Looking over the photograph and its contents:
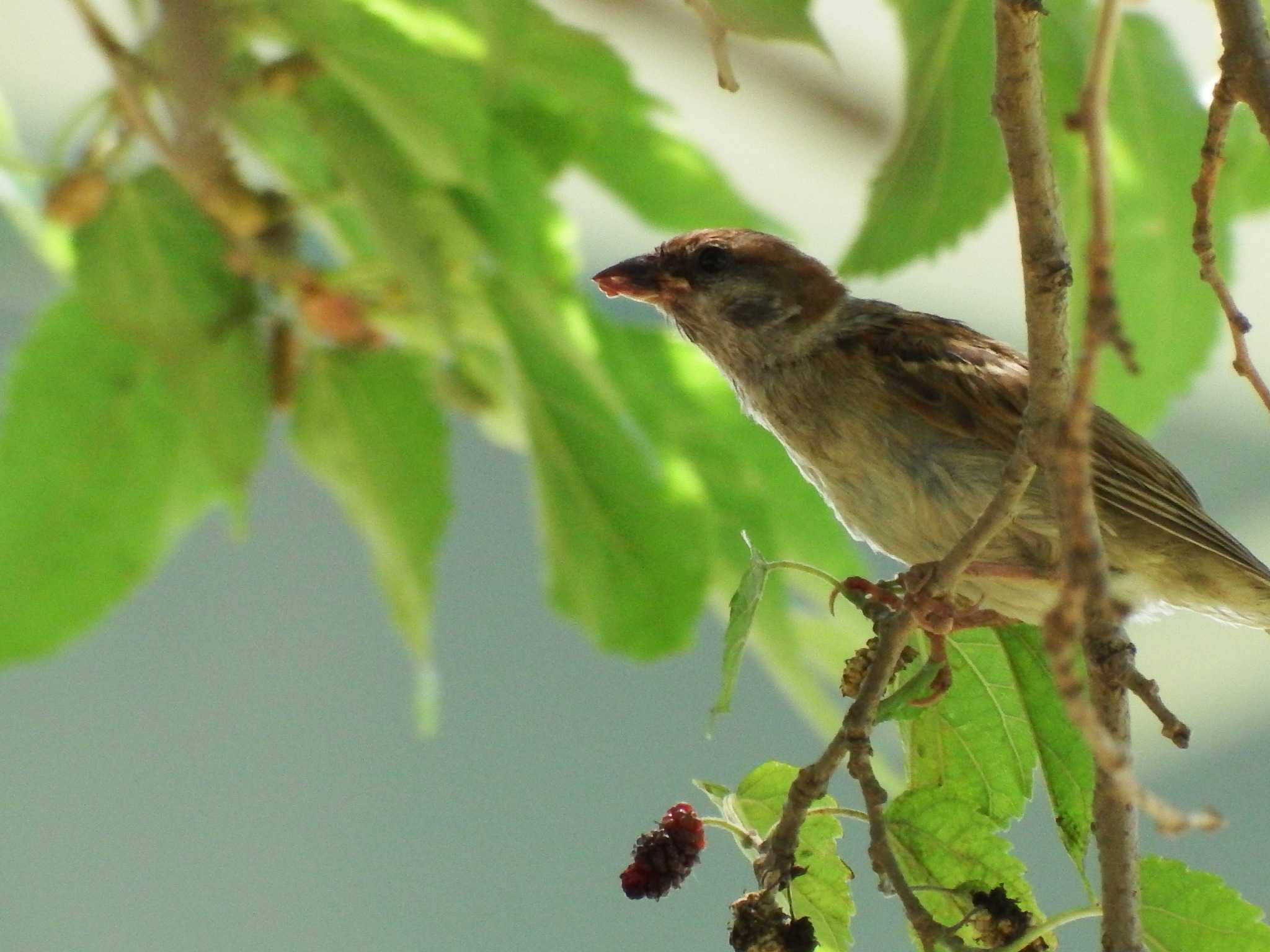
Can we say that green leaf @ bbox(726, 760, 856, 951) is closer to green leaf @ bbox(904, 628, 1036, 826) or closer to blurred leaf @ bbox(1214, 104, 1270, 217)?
green leaf @ bbox(904, 628, 1036, 826)

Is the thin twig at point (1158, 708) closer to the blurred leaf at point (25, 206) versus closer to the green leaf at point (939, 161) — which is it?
the green leaf at point (939, 161)

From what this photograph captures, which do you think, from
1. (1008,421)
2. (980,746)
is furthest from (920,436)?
(980,746)

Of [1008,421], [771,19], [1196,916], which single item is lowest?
[1196,916]

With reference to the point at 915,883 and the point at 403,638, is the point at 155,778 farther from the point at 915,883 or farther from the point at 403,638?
the point at 915,883

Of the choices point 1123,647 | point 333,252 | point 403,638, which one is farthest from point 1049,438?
point 333,252

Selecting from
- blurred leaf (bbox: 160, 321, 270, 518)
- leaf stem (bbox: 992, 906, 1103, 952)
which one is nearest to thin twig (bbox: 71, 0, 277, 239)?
blurred leaf (bbox: 160, 321, 270, 518)

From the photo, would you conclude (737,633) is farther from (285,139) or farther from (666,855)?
(285,139)
